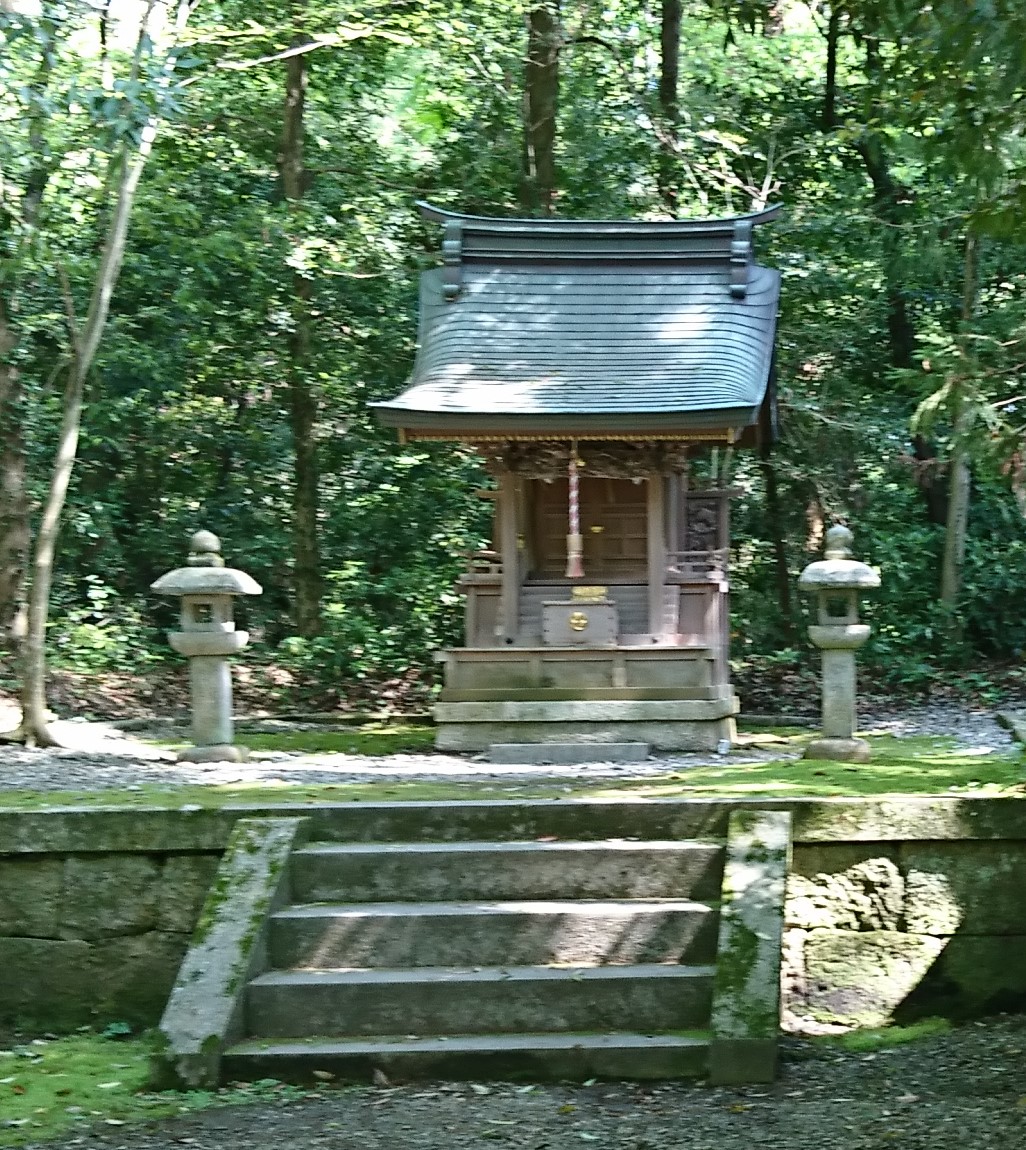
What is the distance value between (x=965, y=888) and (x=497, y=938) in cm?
198

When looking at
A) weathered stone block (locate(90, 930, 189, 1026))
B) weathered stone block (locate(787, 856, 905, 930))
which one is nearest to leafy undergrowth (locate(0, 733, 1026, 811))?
weathered stone block (locate(787, 856, 905, 930))

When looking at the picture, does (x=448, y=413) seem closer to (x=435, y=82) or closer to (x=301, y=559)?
(x=301, y=559)

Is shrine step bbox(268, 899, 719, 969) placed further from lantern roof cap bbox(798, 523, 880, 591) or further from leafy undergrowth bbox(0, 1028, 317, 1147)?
lantern roof cap bbox(798, 523, 880, 591)

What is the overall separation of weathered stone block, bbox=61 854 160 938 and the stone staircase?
1.54ft

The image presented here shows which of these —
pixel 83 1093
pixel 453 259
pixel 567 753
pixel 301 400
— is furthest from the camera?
pixel 301 400

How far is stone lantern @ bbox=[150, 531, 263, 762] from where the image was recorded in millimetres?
9125

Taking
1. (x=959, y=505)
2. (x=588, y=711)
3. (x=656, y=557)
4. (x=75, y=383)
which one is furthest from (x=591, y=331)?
(x=959, y=505)

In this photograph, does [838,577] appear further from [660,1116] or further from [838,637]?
[660,1116]

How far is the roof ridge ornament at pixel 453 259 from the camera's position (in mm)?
11703

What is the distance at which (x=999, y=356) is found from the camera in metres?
12.1

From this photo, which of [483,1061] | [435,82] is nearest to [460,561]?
[435,82]

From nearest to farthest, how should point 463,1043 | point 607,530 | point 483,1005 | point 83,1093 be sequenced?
point 83,1093, point 463,1043, point 483,1005, point 607,530

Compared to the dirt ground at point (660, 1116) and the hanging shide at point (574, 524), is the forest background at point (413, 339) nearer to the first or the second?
the hanging shide at point (574, 524)

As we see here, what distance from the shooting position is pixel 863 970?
6023 mm
